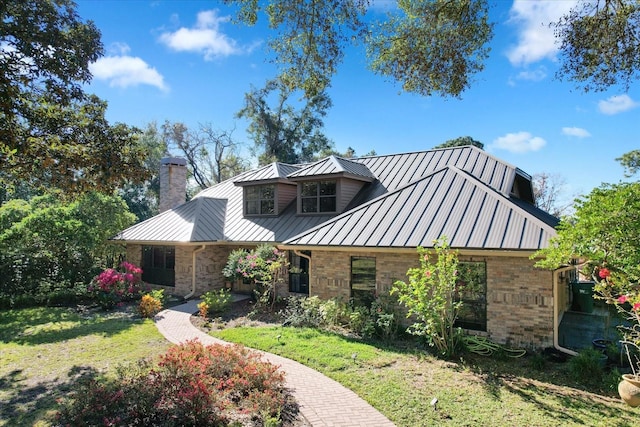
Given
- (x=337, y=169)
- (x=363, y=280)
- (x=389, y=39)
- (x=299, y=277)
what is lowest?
(x=299, y=277)

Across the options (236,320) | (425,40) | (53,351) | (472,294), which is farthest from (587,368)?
(53,351)

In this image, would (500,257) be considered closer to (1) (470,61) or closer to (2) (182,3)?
(1) (470,61)

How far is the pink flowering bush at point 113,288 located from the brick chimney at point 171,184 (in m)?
5.60

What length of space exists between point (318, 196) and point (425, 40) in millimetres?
8187

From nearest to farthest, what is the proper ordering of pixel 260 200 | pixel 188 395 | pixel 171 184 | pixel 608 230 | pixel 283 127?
pixel 188 395 → pixel 608 230 → pixel 260 200 → pixel 171 184 → pixel 283 127

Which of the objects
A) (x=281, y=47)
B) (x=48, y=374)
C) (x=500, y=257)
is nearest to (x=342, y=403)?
(x=500, y=257)

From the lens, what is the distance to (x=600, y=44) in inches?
336

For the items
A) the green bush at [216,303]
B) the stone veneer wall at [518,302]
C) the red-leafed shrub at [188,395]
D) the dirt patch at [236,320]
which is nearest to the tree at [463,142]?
the stone veneer wall at [518,302]

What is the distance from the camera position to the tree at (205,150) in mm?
38594

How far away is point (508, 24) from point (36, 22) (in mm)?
11486

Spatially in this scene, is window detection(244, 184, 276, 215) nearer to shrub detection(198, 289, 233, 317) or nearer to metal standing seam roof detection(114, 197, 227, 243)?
metal standing seam roof detection(114, 197, 227, 243)

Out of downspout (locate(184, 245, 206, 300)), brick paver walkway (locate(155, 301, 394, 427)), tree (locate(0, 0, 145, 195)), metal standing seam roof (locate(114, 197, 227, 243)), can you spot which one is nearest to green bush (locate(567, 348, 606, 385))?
brick paver walkway (locate(155, 301, 394, 427))

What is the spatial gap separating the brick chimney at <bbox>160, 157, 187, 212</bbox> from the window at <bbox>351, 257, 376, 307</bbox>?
13226mm

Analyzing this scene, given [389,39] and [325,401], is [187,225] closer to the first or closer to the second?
[389,39]
